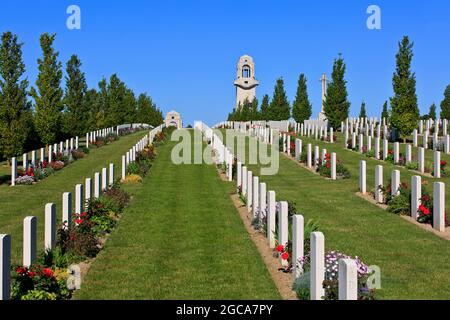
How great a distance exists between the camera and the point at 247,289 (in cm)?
949

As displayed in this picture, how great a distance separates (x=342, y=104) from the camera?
52.4 metres

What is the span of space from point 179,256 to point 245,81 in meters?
99.9

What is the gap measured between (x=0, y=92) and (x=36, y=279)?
1142 inches

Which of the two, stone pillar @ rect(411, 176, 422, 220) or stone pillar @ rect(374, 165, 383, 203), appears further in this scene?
stone pillar @ rect(374, 165, 383, 203)

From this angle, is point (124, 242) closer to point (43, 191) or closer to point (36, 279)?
point (36, 279)

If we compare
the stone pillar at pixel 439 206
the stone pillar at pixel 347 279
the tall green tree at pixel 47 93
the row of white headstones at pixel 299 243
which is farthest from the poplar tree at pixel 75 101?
the stone pillar at pixel 347 279

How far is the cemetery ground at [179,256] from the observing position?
31.0ft

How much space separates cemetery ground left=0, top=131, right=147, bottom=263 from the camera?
14.6 metres

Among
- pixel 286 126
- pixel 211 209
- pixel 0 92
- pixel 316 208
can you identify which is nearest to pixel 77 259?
pixel 211 209

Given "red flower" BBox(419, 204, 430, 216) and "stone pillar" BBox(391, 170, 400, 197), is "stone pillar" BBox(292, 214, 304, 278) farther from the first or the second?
"stone pillar" BBox(391, 170, 400, 197)

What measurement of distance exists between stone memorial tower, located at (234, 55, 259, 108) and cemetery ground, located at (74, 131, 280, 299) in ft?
299

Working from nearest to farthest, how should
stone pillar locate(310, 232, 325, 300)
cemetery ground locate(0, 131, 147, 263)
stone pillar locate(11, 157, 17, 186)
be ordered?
stone pillar locate(310, 232, 325, 300) → cemetery ground locate(0, 131, 147, 263) → stone pillar locate(11, 157, 17, 186)

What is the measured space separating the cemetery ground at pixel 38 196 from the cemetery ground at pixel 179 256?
198 centimetres

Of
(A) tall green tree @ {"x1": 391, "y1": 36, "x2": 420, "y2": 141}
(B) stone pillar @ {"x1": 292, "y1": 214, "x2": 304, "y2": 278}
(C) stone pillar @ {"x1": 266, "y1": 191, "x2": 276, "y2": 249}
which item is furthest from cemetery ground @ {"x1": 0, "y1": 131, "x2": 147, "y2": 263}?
(A) tall green tree @ {"x1": 391, "y1": 36, "x2": 420, "y2": 141}
